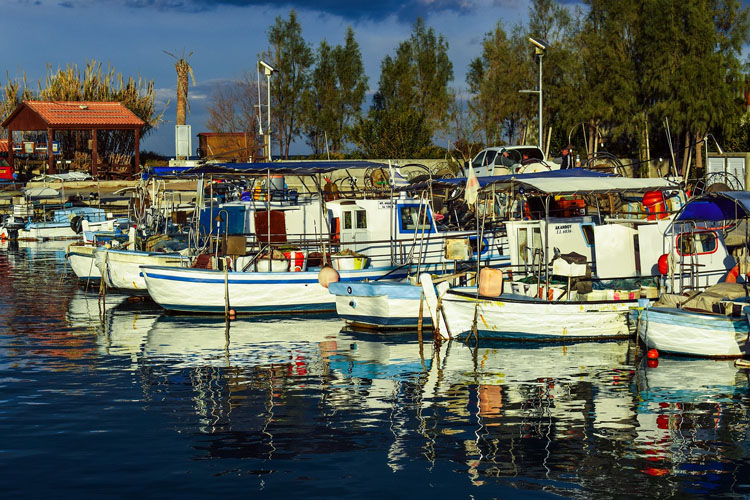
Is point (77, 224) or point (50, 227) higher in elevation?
point (77, 224)

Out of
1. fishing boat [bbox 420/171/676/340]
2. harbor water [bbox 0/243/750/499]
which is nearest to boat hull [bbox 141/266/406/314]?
harbor water [bbox 0/243/750/499]

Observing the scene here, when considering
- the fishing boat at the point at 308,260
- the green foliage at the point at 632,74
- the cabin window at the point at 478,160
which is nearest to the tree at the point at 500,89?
the green foliage at the point at 632,74

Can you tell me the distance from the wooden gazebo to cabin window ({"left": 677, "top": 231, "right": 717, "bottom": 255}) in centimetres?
4761

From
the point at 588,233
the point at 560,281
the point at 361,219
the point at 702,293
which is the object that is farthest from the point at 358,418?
the point at 361,219

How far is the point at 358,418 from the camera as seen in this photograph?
1520 centimetres

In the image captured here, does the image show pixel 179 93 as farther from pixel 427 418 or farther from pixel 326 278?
pixel 427 418

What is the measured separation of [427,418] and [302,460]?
2.70 meters

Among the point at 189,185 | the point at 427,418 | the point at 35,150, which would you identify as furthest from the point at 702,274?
the point at 35,150

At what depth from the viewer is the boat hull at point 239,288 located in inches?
991

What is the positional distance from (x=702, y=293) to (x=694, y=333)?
1.07 meters

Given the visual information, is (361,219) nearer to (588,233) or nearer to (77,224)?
(588,233)

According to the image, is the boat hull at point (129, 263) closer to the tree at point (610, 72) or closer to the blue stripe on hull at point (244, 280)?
the blue stripe on hull at point (244, 280)

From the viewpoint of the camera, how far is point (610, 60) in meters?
50.8

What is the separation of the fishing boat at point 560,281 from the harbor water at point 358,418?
0.48 metres
